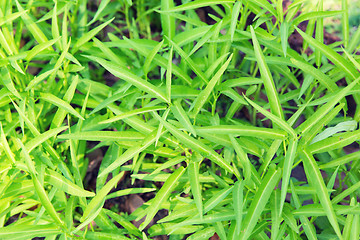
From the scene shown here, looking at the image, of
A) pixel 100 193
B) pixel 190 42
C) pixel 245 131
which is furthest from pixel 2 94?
pixel 245 131

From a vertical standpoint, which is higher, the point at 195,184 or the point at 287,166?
the point at 287,166

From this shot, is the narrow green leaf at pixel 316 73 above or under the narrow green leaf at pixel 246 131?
above

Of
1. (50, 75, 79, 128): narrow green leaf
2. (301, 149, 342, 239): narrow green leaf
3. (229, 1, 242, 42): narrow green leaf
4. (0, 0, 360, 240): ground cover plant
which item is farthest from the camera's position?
(50, 75, 79, 128): narrow green leaf

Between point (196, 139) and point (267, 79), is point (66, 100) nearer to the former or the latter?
point (196, 139)

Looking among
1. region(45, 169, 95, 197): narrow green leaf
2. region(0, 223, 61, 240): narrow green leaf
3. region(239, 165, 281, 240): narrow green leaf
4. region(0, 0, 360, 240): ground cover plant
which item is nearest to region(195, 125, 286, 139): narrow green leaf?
region(0, 0, 360, 240): ground cover plant

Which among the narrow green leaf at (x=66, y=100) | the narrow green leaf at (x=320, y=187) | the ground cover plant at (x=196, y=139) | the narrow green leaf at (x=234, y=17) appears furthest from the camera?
the narrow green leaf at (x=66, y=100)

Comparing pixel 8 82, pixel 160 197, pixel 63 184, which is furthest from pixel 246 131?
pixel 8 82

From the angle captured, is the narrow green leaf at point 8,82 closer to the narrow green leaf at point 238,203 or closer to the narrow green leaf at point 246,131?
the narrow green leaf at point 246,131

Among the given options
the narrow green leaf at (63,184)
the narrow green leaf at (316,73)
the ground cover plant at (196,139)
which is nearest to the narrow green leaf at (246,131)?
the ground cover plant at (196,139)

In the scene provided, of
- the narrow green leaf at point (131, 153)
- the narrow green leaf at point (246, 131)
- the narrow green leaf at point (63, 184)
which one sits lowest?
the narrow green leaf at point (63, 184)

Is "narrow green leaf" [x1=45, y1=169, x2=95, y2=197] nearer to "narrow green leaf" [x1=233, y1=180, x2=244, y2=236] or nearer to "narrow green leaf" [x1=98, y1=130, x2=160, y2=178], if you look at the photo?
"narrow green leaf" [x1=98, y1=130, x2=160, y2=178]

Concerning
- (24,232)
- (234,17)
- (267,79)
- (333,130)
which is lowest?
(24,232)

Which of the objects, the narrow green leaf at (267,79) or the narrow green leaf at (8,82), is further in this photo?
the narrow green leaf at (8,82)
